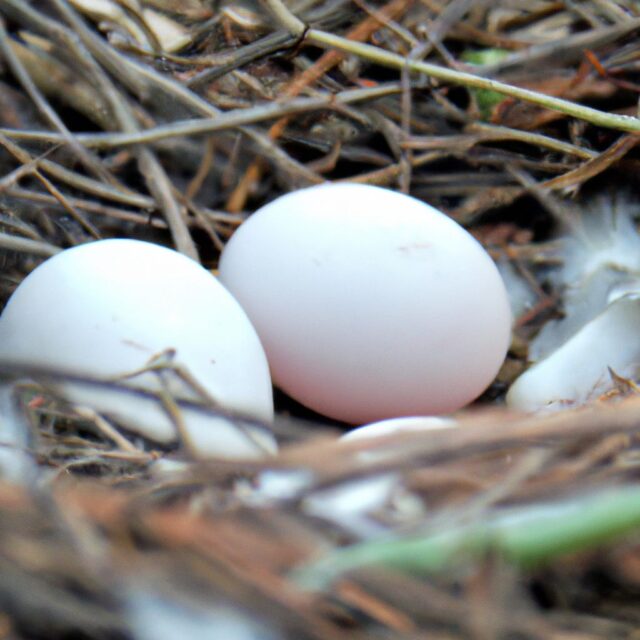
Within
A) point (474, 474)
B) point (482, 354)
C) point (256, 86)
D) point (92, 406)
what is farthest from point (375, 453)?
point (256, 86)

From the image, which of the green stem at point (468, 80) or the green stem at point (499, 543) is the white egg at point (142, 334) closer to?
the green stem at point (499, 543)

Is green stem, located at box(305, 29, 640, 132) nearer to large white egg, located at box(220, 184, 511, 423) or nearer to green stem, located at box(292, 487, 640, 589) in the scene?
large white egg, located at box(220, 184, 511, 423)

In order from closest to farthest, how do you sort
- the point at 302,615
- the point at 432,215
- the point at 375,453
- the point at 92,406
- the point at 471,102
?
the point at 302,615
the point at 375,453
the point at 92,406
the point at 432,215
the point at 471,102

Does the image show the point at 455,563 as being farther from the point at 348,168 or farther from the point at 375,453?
the point at 348,168

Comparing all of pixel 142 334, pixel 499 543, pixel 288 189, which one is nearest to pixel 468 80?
pixel 288 189

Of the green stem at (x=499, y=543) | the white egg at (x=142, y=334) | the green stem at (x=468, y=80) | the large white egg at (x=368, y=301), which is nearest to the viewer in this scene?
the green stem at (x=499, y=543)

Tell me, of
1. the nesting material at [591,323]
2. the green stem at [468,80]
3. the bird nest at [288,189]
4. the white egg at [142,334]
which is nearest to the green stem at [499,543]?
the bird nest at [288,189]
